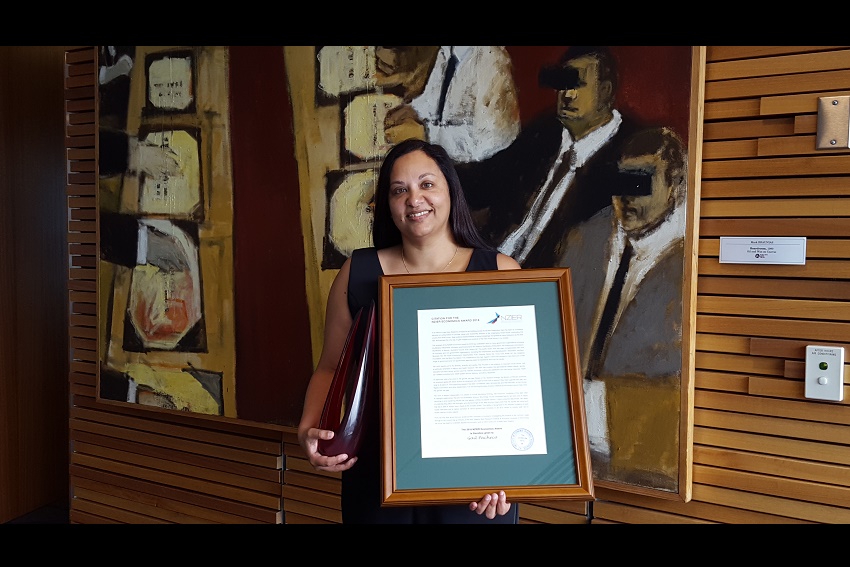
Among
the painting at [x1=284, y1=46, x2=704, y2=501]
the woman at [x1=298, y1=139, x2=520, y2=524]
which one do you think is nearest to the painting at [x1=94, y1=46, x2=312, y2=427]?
the painting at [x1=284, y1=46, x2=704, y2=501]

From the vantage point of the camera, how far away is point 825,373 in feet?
7.81

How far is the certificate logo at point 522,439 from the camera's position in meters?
1.78

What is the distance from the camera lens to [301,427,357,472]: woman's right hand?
6.09 feet

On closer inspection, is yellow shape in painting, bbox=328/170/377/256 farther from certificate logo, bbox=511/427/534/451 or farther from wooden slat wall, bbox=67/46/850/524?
certificate logo, bbox=511/427/534/451

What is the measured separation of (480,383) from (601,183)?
3.72ft

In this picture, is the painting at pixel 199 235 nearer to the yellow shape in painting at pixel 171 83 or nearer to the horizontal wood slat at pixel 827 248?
the yellow shape in painting at pixel 171 83

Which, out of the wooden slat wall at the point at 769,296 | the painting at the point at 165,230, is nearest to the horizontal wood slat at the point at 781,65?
the wooden slat wall at the point at 769,296

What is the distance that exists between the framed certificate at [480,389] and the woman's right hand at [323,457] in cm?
14

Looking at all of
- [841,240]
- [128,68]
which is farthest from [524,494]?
[128,68]

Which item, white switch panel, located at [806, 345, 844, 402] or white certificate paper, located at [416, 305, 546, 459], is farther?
white switch panel, located at [806, 345, 844, 402]

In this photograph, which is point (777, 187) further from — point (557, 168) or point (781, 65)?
point (557, 168)

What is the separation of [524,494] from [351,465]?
17.9 inches

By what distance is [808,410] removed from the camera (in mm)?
2443

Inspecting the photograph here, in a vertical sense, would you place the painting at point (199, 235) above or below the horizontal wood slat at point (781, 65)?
below
